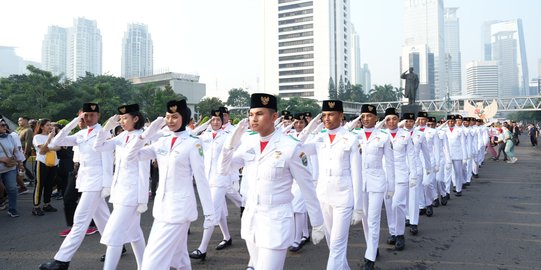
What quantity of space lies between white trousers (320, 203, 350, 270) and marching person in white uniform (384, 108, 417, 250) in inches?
64.3

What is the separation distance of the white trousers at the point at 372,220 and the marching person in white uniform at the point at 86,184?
11.2 feet

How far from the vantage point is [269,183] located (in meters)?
3.29

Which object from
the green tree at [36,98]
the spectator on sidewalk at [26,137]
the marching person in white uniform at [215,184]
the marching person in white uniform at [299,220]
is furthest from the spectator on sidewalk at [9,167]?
the green tree at [36,98]

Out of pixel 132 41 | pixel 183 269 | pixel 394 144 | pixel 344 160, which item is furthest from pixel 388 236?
pixel 132 41

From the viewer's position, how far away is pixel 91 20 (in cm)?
16712

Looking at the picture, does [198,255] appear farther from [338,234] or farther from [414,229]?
[414,229]

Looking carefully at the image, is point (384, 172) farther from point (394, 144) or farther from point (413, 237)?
point (413, 237)

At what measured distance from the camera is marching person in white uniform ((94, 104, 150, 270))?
4.17 metres

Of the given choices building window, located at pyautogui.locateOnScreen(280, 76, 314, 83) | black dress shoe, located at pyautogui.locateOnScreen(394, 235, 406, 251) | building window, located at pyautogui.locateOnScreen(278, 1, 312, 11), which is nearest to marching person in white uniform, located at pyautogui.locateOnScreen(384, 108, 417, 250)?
black dress shoe, located at pyautogui.locateOnScreen(394, 235, 406, 251)

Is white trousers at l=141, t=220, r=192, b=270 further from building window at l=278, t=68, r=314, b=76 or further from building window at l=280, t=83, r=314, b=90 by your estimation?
building window at l=278, t=68, r=314, b=76

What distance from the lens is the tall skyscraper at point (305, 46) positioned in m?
121

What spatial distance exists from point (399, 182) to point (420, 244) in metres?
1.04

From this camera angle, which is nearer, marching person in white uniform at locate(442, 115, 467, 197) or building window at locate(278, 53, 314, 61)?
marching person in white uniform at locate(442, 115, 467, 197)

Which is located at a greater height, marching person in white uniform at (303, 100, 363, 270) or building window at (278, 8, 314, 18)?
building window at (278, 8, 314, 18)
